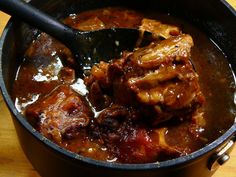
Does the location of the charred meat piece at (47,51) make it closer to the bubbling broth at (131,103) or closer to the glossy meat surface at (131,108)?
the bubbling broth at (131,103)

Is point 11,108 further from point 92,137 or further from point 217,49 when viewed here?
point 217,49

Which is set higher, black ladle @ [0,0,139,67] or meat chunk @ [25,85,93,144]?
black ladle @ [0,0,139,67]

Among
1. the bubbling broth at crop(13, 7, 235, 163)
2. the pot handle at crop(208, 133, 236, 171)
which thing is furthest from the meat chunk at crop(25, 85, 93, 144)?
the pot handle at crop(208, 133, 236, 171)

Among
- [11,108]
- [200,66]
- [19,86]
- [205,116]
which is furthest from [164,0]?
[11,108]

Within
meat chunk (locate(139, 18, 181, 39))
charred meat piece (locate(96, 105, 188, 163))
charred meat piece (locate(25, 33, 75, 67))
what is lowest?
charred meat piece (locate(25, 33, 75, 67))

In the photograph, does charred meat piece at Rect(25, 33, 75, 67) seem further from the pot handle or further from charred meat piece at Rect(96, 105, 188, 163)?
the pot handle

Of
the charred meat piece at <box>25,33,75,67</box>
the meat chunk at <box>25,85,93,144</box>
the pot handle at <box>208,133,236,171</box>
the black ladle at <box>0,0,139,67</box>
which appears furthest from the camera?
the charred meat piece at <box>25,33,75,67</box>

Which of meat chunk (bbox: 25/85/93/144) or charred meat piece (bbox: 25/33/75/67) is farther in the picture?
charred meat piece (bbox: 25/33/75/67)

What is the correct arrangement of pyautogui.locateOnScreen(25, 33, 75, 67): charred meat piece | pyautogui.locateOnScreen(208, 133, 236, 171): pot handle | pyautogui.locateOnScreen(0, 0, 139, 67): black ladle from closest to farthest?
pyautogui.locateOnScreen(208, 133, 236, 171): pot handle, pyautogui.locateOnScreen(0, 0, 139, 67): black ladle, pyautogui.locateOnScreen(25, 33, 75, 67): charred meat piece
